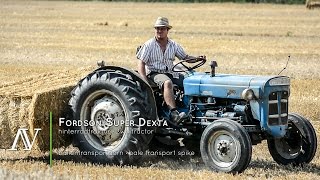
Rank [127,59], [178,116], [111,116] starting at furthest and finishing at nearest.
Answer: [127,59]
[111,116]
[178,116]

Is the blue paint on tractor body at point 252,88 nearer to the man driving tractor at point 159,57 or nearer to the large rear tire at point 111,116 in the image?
the man driving tractor at point 159,57

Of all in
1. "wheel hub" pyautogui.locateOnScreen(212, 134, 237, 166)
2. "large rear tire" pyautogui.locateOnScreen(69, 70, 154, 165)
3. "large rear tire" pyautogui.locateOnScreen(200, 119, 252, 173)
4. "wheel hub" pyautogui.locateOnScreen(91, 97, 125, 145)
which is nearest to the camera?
"large rear tire" pyautogui.locateOnScreen(200, 119, 252, 173)

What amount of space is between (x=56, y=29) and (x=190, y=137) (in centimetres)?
2441

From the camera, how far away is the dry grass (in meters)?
9.29

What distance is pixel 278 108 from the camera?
9352 mm

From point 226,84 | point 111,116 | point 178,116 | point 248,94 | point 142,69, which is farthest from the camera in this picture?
point 142,69

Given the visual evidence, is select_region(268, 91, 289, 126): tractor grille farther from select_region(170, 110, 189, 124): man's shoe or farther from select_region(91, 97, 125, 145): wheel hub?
select_region(91, 97, 125, 145): wheel hub

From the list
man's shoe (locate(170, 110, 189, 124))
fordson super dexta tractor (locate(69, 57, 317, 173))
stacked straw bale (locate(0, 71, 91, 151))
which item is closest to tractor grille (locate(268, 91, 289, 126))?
fordson super dexta tractor (locate(69, 57, 317, 173))

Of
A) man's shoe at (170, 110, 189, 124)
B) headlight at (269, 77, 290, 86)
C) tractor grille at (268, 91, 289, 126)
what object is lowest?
man's shoe at (170, 110, 189, 124)

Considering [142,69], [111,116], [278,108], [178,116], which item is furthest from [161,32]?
[278,108]

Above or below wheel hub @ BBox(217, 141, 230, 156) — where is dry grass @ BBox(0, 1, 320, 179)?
below

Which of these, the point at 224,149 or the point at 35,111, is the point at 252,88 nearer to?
the point at 224,149

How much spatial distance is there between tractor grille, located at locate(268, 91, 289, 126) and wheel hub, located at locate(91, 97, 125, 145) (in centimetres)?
183

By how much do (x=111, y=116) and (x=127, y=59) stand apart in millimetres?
12062
